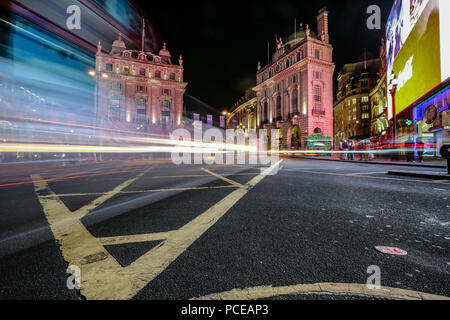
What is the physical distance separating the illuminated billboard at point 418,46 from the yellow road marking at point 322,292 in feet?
58.3

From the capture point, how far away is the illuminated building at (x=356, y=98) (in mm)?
75875

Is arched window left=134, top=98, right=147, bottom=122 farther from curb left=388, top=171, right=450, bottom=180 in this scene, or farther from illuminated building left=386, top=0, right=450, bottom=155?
curb left=388, top=171, right=450, bottom=180

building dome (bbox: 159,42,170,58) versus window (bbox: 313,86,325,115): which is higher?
building dome (bbox: 159,42,170,58)

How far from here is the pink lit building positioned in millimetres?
49188

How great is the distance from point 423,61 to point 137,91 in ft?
176

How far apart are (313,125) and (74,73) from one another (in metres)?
37.9

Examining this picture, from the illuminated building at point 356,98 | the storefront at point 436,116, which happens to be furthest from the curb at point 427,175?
the illuminated building at point 356,98

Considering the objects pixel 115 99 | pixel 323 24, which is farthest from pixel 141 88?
pixel 323 24

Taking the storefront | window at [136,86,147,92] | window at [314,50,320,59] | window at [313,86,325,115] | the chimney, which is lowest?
the storefront

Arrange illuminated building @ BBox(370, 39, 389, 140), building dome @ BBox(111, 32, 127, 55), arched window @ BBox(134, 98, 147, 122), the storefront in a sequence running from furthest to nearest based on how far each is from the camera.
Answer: building dome @ BBox(111, 32, 127, 55), arched window @ BBox(134, 98, 147, 122), illuminated building @ BBox(370, 39, 389, 140), the storefront

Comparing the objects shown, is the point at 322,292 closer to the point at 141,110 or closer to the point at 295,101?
the point at 295,101

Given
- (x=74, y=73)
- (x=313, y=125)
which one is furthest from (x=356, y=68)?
(x=74, y=73)

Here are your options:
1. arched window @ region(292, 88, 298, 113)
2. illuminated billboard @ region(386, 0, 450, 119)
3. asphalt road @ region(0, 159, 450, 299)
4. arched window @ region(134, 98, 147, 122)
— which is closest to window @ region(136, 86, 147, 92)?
arched window @ region(134, 98, 147, 122)
